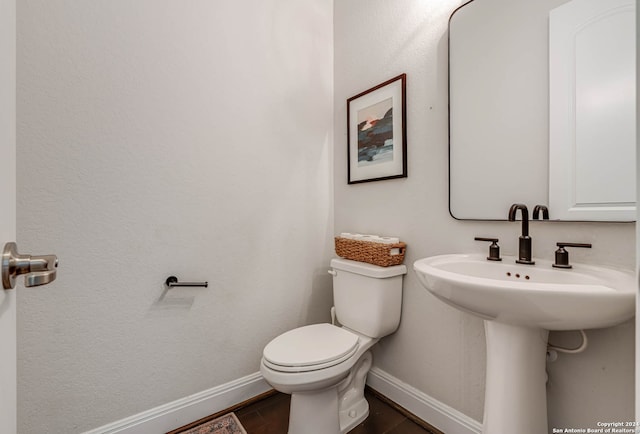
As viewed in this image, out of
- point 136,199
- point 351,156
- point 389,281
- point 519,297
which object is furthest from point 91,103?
point 519,297

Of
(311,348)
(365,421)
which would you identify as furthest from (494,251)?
(365,421)

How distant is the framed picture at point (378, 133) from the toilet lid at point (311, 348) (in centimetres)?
86

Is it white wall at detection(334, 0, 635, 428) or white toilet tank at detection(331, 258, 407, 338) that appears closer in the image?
white wall at detection(334, 0, 635, 428)

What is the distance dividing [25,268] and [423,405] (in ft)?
5.20

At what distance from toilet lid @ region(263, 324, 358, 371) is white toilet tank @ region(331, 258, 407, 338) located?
0.12m

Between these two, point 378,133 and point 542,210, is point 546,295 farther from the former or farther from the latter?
point 378,133

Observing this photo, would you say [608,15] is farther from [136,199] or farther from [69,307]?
[69,307]

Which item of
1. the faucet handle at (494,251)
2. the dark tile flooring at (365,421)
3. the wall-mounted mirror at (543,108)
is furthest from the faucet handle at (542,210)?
the dark tile flooring at (365,421)

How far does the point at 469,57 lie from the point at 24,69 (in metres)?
1.74

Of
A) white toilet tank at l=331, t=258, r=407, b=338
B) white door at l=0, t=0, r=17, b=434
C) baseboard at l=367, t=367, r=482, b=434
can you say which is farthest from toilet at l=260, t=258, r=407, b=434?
white door at l=0, t=0, r=17, b=434

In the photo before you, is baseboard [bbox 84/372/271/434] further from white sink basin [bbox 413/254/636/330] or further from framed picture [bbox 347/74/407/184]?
framed picture [bbox 347/74/407/184]

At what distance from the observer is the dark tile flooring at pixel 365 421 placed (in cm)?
133

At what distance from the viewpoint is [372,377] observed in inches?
64.3

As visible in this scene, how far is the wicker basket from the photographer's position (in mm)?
1389
